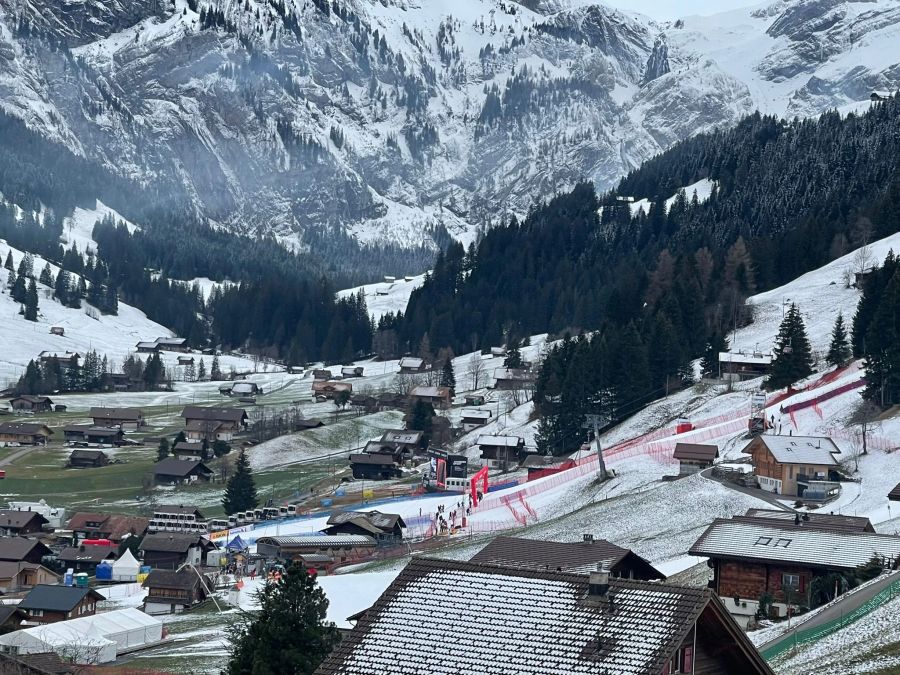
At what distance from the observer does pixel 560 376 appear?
13012cm

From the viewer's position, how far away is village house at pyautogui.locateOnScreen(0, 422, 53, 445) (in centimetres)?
14700

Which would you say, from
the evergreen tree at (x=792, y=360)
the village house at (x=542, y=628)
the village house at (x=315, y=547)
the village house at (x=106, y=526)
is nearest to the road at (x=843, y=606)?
Answer: the village house at (x=542, y=628)

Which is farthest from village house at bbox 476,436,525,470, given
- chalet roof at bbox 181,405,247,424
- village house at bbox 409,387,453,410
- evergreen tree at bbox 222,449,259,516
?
chalet roof at bbox 181,405,247,424

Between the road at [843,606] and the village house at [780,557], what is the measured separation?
4609 millimetres

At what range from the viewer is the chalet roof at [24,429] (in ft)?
483

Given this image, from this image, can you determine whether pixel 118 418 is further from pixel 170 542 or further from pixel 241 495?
pixel 170 542

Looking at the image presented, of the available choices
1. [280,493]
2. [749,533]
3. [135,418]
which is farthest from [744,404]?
[135,418]

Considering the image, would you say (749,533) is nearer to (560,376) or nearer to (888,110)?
(560,376)

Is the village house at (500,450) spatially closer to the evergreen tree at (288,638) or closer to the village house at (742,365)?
the village house at (742,365)

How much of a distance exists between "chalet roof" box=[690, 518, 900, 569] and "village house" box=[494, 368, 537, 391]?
103643 mm

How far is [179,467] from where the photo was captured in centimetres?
12500

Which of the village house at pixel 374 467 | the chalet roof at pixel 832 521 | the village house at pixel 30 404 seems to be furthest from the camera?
the village house at pixel 30 404

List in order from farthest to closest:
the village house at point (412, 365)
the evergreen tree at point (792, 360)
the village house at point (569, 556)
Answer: the village house at point (412, 365) → the evergreen tree at point (792, 360) → the village house at point (569, 556)

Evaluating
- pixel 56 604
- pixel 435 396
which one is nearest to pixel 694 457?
pixel 56 604
